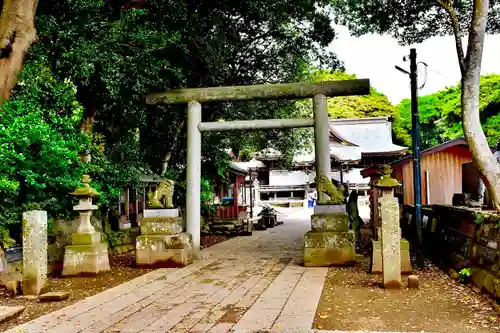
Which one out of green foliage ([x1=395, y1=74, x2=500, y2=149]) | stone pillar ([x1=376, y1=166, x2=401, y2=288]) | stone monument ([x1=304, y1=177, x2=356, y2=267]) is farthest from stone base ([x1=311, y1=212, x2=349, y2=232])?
green foliage ([x1=395, y1=74, x2=500, y2=149])

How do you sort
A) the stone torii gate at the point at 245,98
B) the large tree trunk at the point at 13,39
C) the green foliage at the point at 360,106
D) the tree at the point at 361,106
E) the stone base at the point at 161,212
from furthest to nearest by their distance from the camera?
the green foliage at the point at 360,106 → the tree at the point at 361,106 → the stone torii gate at the point at 245,98 → the stone base at the point at 161,212 → the large tree trunk at the point at 13,39

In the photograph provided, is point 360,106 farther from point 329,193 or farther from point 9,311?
point 9,311

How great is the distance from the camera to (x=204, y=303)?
6.78 meters

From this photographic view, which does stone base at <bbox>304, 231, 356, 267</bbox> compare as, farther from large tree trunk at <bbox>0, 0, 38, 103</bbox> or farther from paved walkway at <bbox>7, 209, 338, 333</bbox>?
large tree trunk at <bbox>0, 0, 38, 103</bbox>

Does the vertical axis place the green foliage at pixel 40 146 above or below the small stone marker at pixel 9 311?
above

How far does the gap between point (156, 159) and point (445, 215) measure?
34.9 feet

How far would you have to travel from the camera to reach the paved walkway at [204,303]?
18.1 ft

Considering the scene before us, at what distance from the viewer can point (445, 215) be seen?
1027 cm

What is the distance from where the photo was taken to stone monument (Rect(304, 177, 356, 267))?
10102mm

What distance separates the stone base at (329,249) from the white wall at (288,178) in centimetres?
3537

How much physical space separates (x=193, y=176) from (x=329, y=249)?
3843 mm

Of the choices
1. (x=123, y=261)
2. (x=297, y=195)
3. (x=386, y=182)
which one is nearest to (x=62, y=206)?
(x=123, y=261)

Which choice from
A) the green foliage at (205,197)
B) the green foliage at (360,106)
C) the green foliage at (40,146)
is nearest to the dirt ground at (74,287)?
the green foliage at (40,146)

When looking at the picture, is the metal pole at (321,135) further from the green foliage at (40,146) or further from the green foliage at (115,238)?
the green foliage at (115,238)
